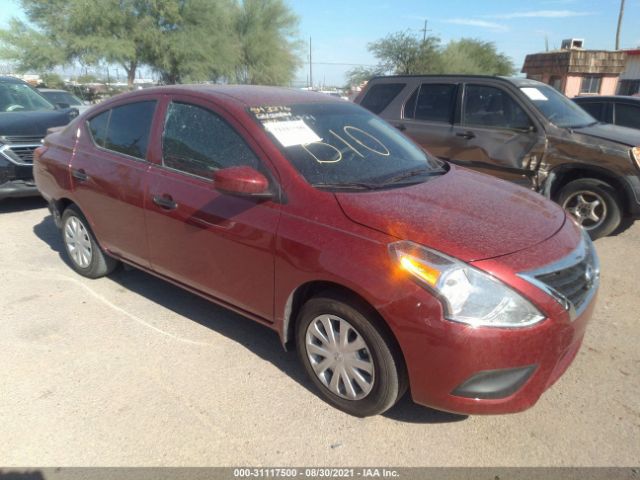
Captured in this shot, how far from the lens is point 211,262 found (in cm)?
310

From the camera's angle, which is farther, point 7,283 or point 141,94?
point 7,283

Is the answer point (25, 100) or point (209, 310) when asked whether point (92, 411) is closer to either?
point (209, 310)

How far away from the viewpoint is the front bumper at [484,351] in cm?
215

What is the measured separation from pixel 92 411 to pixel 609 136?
5580 millimetres

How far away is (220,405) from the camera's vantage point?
2752mm

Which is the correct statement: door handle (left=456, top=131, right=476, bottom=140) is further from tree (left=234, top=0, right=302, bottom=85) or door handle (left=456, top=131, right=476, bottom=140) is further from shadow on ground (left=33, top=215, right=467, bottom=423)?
tree (left=234, top=0, right=302, bottom=85)

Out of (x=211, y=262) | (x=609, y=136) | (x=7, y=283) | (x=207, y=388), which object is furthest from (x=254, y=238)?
(x=609, y=136)

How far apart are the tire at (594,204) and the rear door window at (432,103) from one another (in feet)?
5.59

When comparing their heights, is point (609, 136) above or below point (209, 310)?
above

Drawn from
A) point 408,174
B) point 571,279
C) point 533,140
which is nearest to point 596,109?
point 533,140

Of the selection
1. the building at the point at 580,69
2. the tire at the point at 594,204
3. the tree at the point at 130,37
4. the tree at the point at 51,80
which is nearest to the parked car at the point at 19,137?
the tire at the point at 594,204

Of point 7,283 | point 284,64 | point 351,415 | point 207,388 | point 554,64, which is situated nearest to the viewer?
point 351,415

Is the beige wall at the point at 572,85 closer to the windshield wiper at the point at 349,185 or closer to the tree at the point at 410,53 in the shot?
the tree at the point at 410,53

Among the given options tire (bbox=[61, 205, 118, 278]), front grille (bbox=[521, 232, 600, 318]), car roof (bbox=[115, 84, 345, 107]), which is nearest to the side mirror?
car roof (bbox=[115, 84, 345, 107])
